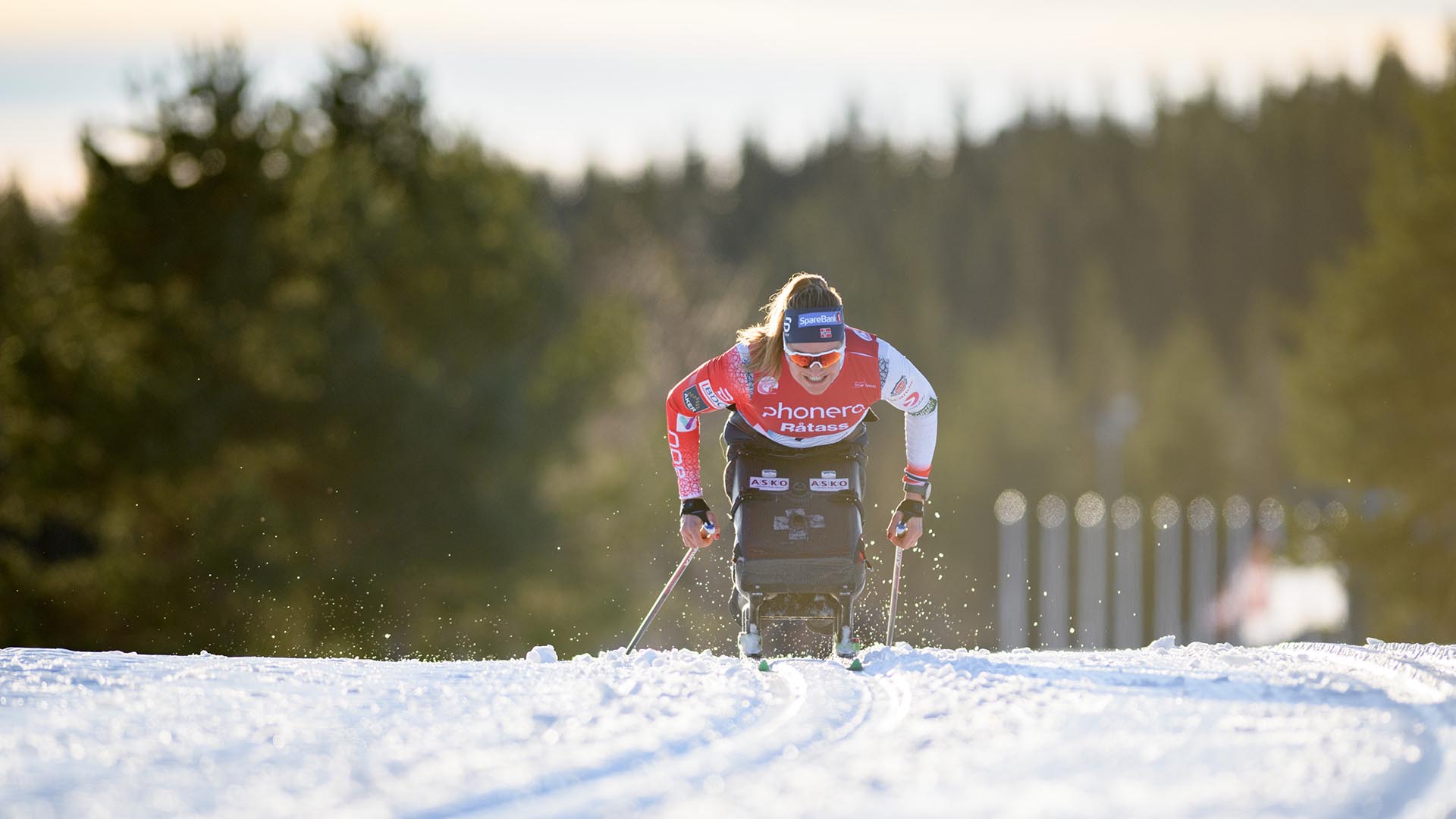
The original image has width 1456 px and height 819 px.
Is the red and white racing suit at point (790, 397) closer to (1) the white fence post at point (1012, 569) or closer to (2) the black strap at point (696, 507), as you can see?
(2) the black strap at point (696, 507)

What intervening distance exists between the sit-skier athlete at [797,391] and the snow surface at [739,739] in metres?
1.16

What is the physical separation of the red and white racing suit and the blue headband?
0.27 m

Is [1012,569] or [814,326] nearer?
[814,326]

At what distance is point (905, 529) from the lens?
8.63m

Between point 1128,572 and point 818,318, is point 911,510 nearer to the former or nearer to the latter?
point 818,318

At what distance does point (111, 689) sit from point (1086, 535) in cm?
7453

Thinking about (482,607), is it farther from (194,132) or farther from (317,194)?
(194,132)

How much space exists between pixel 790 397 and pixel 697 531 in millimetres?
843

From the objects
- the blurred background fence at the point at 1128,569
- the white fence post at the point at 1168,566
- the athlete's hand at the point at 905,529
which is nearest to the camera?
the athlete's hand at the point at 905,529

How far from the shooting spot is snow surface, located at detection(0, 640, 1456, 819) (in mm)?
4715

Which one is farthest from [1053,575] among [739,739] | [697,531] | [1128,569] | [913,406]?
[739,739]

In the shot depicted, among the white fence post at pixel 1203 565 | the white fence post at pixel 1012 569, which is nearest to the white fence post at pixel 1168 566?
the white fence post at pixel 1203 565

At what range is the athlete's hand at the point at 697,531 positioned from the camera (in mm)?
8359

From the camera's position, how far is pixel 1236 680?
264 inches
